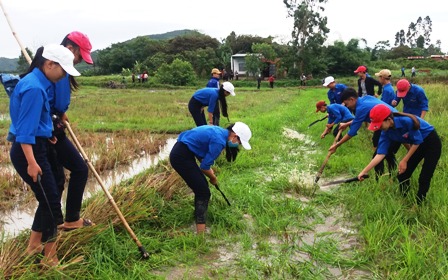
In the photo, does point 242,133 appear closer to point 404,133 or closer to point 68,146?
point 68,146

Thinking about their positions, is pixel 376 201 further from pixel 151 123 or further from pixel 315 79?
pixel 315 79

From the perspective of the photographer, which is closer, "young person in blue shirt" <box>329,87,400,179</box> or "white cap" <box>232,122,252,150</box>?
"white cap" <box>232,122,252,150</box>

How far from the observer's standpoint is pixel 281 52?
3422 centimetres

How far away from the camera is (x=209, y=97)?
6051 mm

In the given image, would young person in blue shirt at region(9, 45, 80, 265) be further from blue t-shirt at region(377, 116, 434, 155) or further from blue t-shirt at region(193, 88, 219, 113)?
blue t-shirt at region(193, 88, 219, 113)

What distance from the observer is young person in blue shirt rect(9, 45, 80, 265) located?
A: 231 cm

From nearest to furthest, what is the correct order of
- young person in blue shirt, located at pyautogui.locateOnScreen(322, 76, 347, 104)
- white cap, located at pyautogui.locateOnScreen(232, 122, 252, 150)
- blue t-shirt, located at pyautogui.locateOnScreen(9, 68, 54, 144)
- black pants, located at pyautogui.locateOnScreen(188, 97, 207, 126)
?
blue t-shirt, located at pyautogui.locateOnScreen(9, 68, 54, 144) < white cap, located at pyautogui.locateOnScreen(232, 122, 252, 150) < black pants, located at pyautogui.locateOnScreen(188, 97, 207, 126) < young person in blue shirt, located at pyautogui.locateOnScreen(322, 76, 347, 104)

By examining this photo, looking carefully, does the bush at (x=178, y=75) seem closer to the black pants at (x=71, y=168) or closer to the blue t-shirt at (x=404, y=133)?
the blue t-shirt at (x=404, y=133)

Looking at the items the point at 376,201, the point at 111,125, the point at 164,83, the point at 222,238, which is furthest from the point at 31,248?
the point at 164,83

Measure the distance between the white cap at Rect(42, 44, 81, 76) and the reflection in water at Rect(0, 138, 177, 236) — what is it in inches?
61.1

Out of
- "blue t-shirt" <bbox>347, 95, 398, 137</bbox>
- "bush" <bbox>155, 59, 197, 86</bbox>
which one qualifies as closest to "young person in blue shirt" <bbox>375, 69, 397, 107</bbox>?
"blue t-shirt" <bbox>347, 95, 398, 137</bbox>

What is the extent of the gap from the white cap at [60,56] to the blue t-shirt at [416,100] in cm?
471

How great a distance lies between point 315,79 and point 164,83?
507 inches

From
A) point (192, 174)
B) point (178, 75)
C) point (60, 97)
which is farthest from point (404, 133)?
point (178, 75)
